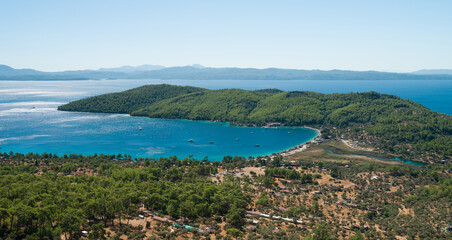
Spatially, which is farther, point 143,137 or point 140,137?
point 143,137

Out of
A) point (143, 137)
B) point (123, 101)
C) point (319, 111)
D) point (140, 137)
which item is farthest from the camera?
point (123, 101)

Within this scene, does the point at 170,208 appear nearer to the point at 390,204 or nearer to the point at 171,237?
the point at 171,237

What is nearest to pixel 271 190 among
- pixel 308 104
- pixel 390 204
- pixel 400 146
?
pixel 390 204

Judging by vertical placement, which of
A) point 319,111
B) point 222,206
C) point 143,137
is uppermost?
point 319,111

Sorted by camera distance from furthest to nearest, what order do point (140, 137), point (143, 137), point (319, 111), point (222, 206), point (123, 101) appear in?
point (123, 101), point (319, 111), point (143, 137), point (140, 137), point (222, 206)

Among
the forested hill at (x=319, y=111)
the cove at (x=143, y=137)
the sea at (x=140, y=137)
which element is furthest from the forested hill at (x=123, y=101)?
the cove at (x=143, y=137)

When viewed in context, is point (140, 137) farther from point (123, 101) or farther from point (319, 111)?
point (319, 111)

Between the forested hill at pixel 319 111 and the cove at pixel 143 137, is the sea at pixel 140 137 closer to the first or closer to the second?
the cove at pixel 143 137

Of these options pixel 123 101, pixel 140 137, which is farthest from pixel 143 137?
pixel 123 101
